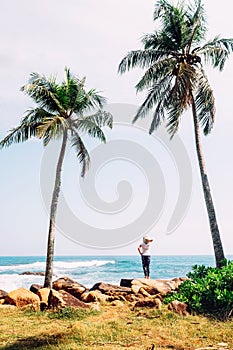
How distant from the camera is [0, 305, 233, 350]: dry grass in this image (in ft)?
24.2

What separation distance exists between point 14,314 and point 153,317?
12.8ft

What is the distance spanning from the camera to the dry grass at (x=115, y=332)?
24.2 feet

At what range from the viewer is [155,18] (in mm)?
16031

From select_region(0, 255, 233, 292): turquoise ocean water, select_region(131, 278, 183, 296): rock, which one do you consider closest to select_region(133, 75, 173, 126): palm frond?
select_region(131, 278, 183, 296): rock

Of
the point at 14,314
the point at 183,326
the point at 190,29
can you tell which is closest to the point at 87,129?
the point at 190,29

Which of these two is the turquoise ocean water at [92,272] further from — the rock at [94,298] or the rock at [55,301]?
the rock at [55,301]

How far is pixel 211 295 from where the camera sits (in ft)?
33.9

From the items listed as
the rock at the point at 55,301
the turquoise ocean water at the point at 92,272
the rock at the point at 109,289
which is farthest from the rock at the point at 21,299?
the turquoise ocean water at the point at 92,272

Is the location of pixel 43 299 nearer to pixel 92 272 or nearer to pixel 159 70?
pixel 159 70

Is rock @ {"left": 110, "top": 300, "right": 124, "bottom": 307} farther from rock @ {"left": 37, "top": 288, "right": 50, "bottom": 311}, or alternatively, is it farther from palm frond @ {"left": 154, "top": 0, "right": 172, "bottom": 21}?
palm frond @ {"left": 154, "top": 0, "right": 172, "bottom": 21}

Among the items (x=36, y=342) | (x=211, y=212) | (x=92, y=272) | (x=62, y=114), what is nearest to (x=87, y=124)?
(x=62, y=114)

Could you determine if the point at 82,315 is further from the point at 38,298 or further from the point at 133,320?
the point at 38,298

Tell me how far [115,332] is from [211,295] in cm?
332

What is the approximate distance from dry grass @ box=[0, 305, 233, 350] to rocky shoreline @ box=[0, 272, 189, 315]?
0.57 meters
